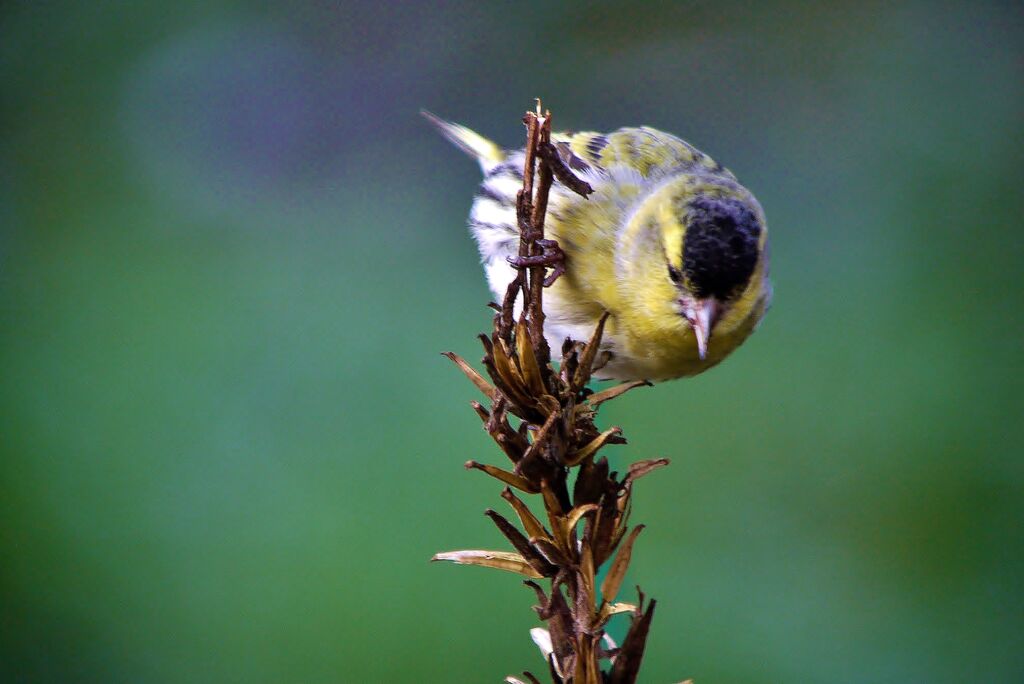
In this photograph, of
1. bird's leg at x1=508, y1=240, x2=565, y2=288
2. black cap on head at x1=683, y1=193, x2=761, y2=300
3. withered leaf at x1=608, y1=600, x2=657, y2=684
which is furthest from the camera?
black cap on head at x1=683, y1=193, x2=761, y2=300

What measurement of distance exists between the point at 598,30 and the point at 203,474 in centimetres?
113

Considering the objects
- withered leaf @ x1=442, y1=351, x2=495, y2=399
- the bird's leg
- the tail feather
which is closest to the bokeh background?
the tail feather

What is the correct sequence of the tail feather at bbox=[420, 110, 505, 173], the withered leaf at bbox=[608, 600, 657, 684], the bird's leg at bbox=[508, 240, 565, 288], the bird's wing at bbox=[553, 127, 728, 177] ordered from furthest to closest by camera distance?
the tail feather at bbox=[420, 110, 505, 173], the bird's wing at bbox=[553, 127, 728, 177], the bird's leg at bbox=[508, 240, 565, 288], the withered leaf at bbox=[608, 600, 657, 684]

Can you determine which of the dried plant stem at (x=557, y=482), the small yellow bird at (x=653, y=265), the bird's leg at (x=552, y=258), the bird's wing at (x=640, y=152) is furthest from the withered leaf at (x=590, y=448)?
the bird's wing at (x=640, y=152)

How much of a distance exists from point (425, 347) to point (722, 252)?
81 cm

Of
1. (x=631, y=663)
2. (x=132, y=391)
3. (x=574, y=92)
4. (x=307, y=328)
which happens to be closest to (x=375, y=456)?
(x=307, y=328)

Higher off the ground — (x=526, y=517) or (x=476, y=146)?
(x=476, y=146)

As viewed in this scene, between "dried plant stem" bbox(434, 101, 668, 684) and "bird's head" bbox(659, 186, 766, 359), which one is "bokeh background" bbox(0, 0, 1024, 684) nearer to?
"bird's head" bbox(659, 186, 766, 359)

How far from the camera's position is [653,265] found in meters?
0.91

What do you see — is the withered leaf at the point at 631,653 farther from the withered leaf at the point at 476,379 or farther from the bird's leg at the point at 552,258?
the bird's leg at the point at 552,258

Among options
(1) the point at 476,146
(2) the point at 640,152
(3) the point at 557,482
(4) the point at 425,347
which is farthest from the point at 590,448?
(4) the point at 425,347

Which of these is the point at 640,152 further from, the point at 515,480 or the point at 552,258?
the point at 515,480

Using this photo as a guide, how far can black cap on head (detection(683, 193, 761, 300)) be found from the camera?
2.79 ft

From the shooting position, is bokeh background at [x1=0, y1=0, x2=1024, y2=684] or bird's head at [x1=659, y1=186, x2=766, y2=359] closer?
bird's head at [x1=659, y1=186, x2=766, y2=359]
